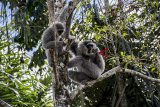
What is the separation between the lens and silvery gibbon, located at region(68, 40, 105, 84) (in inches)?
266

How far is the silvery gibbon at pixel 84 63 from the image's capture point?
677 cm

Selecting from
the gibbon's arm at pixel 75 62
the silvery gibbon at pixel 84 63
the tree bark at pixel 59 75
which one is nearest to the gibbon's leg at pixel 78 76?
the silvery gibbon at pixel 84 63

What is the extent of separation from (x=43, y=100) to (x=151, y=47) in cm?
420

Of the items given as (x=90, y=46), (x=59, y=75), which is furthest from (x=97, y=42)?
(x=59, y=75)

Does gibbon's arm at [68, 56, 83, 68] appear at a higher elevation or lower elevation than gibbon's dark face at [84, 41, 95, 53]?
lower

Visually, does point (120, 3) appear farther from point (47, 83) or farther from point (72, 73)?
point (47, 83)

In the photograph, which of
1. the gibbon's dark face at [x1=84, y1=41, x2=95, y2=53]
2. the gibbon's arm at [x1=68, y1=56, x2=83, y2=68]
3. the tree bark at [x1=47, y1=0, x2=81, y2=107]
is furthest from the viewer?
the gibbon's dark face at [x1=84, y1=41, x2=95, y2=53]

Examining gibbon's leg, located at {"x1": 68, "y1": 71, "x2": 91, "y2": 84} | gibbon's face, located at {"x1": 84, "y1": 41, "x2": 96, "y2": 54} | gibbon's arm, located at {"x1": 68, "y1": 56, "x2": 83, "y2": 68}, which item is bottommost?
gibbon's leg, located at {"x1": 68, "y1": 71, "x2": 91, "y2": 84}

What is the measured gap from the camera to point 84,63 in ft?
23.1

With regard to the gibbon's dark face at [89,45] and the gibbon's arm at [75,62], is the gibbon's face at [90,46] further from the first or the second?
the gibbon's arm at [75,62]

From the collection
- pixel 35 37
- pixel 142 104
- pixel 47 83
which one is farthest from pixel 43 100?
pixel 142 104

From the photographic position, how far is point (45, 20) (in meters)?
9.34

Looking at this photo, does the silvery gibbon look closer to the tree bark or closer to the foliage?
the foliage

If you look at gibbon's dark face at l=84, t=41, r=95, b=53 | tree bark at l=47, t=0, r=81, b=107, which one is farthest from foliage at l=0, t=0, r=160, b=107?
tree bark at l=47, t=0, r=81, b=107
